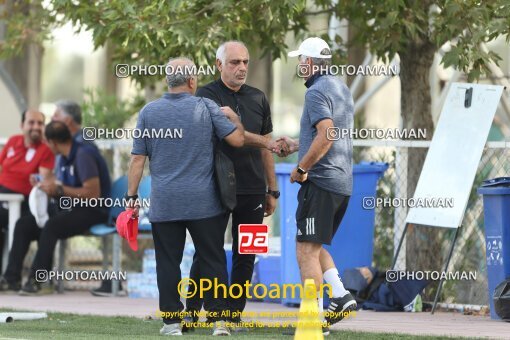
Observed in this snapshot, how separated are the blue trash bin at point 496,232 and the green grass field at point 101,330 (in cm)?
180

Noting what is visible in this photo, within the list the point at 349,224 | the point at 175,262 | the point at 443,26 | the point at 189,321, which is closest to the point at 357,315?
the point at 349,224

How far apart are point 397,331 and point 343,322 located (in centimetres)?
87

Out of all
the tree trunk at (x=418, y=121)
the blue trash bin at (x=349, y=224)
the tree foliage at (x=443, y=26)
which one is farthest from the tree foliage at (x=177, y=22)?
the blue trash bin at (x=349, y=224)

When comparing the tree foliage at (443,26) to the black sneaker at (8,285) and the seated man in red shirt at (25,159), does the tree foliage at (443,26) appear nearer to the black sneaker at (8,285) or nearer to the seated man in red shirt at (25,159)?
the seated man in red shirt at (25,159)

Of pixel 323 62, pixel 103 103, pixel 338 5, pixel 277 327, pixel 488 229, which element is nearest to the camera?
pixel 323 62

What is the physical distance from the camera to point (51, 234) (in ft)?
44.3

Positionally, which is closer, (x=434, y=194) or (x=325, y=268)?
(x=325, y=268)

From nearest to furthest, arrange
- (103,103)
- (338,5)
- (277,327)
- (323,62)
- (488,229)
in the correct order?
(323,62) < (277,327) < (488,229) < (338,5) < (103,103)

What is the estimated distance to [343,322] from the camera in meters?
10.5

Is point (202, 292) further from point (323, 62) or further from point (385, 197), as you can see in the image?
point (385, 197)

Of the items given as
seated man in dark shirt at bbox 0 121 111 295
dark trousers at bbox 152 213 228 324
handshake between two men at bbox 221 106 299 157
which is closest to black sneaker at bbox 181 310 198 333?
dark trousers at bbox 152 213 228 324

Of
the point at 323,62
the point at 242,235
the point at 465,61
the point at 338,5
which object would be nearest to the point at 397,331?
the point at 242,235

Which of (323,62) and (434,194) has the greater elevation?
(323,62)

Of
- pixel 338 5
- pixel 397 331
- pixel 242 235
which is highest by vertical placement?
pixel 338 5
